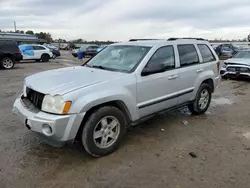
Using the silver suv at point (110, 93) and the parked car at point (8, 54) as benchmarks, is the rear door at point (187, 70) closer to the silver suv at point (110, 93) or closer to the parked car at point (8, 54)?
the silver suv at point (110, 93)

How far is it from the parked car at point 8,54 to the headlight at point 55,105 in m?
13.2

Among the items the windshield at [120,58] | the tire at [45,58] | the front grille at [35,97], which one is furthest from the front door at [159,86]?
the tire at [45,58]

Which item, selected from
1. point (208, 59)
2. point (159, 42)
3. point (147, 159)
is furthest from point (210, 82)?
point (147, 159)

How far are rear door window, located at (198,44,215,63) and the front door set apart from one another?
117 centimetres

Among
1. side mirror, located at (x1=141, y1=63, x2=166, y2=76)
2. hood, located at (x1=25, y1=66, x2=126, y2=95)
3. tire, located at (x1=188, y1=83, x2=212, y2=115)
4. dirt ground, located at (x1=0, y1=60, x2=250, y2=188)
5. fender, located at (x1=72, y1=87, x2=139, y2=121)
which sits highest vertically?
side mirror, located at (x1=141, y1=63, x2=166, y2=76)

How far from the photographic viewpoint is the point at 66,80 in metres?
3.54

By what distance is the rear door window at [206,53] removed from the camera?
544cm

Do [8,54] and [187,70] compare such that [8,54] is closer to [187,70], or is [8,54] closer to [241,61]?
[241,61]

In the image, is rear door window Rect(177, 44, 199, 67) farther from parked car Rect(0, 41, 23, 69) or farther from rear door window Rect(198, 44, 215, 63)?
parked car Rect(0, 41, 23, 69)

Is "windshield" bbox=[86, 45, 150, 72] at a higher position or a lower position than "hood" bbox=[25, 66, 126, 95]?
higher

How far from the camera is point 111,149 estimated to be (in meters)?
3.66

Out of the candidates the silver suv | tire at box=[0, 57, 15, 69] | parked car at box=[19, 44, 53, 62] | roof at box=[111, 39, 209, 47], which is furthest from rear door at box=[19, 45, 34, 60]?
roof at box=[111, 39, 209, 47]

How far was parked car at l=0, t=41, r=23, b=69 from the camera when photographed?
47.7ft

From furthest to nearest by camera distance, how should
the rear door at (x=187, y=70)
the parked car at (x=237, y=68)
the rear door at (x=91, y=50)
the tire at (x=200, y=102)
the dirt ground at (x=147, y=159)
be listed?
the rear door at (x=91, y=50), the parked car at (x=237, y=68), the tire at (x=200, y=102), the rear door at (x=187, y=70), the dirt ground at (x=147, y=159)
